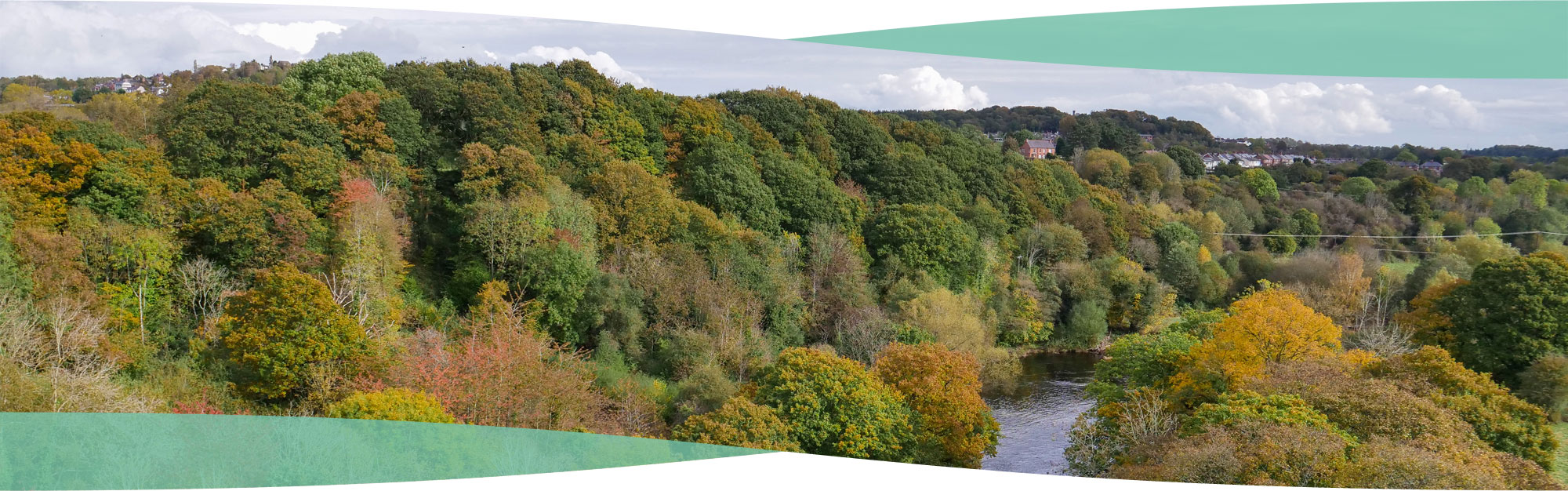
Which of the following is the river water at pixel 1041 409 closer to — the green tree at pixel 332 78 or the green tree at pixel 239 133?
the green tree at pixel 239 133

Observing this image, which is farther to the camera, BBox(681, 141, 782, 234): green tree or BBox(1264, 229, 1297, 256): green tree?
BBox(681, 141, 782, 234): green tree

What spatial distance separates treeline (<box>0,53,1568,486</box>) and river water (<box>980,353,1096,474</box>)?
308 mm

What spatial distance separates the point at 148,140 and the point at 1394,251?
465 inches

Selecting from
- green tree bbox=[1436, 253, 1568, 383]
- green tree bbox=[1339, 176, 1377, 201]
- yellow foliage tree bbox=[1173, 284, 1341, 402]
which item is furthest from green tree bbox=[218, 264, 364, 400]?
green tree bbox=[1436, 253, 1568, 383]

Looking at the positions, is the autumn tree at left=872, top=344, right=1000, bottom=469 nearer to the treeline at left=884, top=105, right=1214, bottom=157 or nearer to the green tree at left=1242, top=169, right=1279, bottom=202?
the treeline at left=884, top=105, right=1214, bottom=157

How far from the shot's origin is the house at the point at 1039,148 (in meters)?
10.9

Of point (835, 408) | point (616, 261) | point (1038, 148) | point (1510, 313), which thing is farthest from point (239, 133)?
point (1510, 313)

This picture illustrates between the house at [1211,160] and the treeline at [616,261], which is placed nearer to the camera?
the treeline at [616,261]

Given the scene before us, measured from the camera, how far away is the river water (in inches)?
411

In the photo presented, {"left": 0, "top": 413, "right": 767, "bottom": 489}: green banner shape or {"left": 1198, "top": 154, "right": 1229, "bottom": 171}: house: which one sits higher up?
{"left": 1198, "top": 154, "right": 1229, "bottom": 171}: house

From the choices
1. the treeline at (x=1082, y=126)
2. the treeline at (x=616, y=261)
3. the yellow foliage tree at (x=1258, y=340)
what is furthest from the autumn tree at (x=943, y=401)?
the treeline at (x=1082, y=126)

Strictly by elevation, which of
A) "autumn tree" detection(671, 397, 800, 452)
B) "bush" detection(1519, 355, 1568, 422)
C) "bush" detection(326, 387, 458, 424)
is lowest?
"autumn tree" detection(671, 397, 800, 452)

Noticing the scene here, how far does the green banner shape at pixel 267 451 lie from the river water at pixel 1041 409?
412 cm

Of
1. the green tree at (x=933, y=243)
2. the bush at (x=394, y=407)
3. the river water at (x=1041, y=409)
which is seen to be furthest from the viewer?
the green tree at (x=933, y=243)
